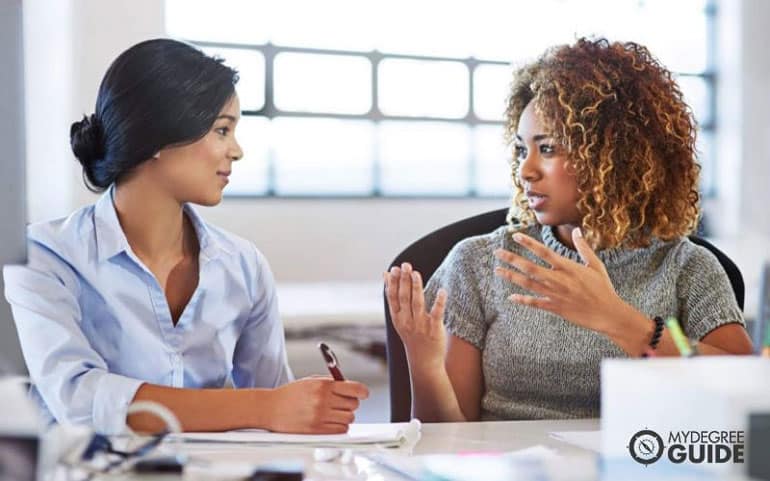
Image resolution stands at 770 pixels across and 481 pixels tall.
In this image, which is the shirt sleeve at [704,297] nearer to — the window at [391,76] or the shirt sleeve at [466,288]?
the shirt sleeve at [466,288]

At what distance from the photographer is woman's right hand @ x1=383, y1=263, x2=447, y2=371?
1.40 meters

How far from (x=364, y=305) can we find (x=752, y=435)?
3488 mm

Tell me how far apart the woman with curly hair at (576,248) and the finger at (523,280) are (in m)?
0.20

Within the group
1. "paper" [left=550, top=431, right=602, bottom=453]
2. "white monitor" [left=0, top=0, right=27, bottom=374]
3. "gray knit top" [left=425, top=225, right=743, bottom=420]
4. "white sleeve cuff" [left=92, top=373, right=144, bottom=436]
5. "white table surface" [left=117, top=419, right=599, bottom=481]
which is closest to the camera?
"white monitor" [left=0, top=0, right=27, bottom=374]

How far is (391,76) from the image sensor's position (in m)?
5.37

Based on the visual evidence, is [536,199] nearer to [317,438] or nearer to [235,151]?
[235,151]

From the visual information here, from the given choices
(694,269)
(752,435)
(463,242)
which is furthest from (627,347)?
(752,435)

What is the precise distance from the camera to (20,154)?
2.89ft

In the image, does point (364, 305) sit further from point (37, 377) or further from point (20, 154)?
point (20, 154)

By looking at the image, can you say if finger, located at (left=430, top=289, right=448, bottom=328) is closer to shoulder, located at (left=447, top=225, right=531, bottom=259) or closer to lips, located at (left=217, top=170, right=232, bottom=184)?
shoulder, located at (left=447, top=225, right=531, bottom=259)

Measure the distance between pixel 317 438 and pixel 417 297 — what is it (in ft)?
0.95

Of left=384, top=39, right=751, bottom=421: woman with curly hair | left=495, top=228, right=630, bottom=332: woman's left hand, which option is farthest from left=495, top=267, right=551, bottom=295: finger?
left=384, top=39, right=751, bottom=421: woman with curly hair

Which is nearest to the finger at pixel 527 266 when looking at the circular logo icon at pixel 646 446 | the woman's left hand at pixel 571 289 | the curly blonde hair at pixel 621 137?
the woman's left hand at pixel 571 289

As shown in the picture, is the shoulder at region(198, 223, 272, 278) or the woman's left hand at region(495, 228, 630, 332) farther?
the shoulder at region(198, 223, 272, 278)
